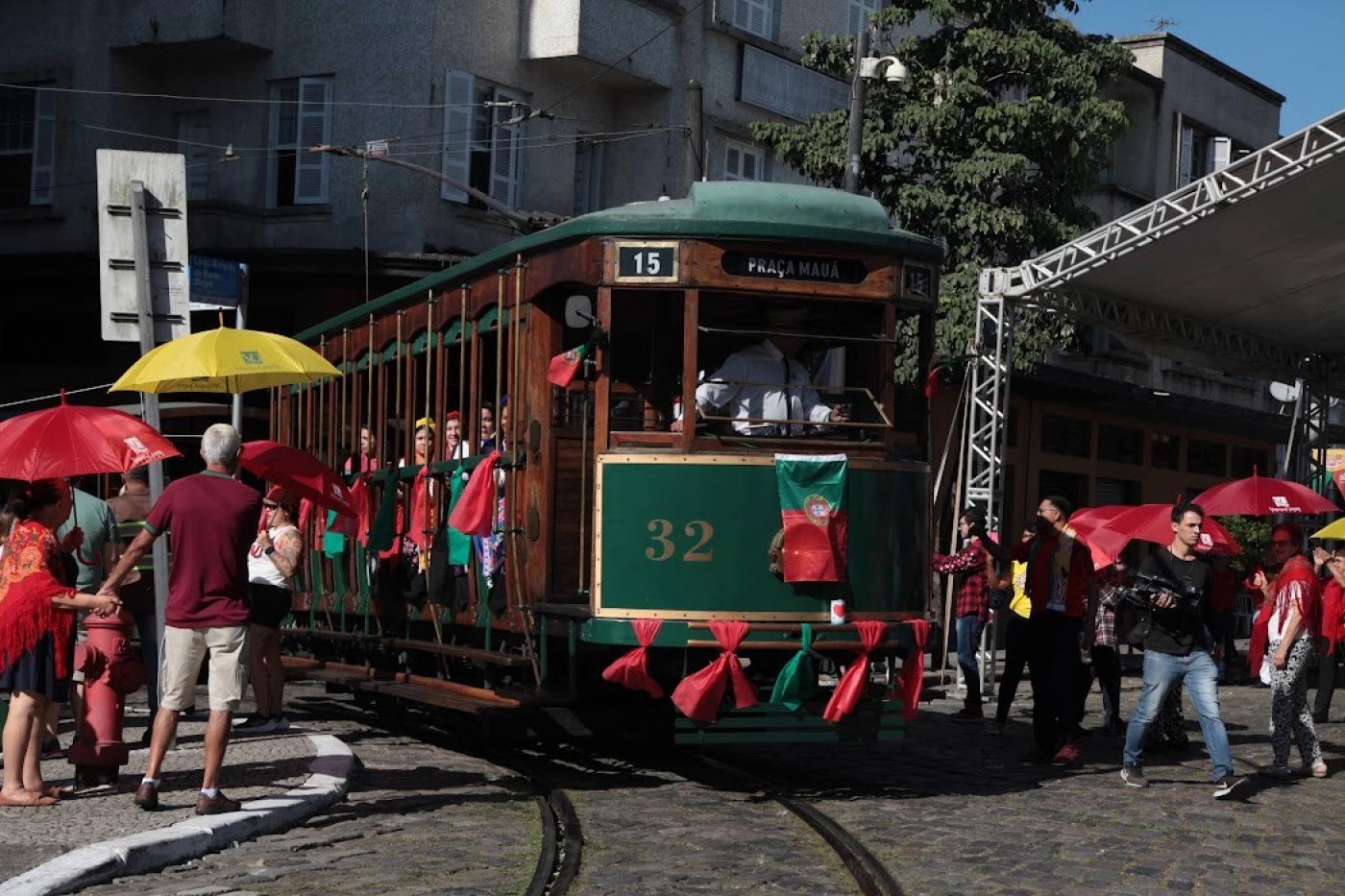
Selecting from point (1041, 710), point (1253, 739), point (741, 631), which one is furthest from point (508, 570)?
point (1253, 739)

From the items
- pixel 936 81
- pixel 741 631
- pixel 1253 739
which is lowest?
pixel 1253 739

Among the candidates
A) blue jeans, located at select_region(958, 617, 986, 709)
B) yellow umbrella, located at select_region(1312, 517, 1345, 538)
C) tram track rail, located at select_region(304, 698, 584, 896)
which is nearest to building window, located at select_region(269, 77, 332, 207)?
tram track rail, located at select_region(304, 698, 584, 896)

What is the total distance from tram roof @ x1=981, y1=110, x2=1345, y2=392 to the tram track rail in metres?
7.39

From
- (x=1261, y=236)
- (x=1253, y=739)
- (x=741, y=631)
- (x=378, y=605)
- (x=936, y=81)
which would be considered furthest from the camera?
(x=936, y=81)

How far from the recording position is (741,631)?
34.6 ft

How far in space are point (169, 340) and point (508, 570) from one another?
232cm

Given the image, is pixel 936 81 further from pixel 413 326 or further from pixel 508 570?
pixel 508 570

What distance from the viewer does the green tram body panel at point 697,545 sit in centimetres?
1063

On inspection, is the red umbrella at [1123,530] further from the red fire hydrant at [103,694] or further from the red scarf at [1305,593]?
the red fire hydrant at [103,694]

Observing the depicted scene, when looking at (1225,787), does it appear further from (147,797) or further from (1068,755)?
(147,797)

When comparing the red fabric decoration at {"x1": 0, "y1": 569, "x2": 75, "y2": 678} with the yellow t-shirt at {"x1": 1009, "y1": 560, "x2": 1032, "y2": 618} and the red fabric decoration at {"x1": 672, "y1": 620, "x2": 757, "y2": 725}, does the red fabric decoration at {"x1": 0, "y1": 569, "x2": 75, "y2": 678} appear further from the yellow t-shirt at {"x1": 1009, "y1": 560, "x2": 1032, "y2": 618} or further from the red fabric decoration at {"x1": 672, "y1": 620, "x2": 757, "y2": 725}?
the yellow t-shirt at {"x1": 1009, "y1": 560, "x2": 1032, "y2": 618}

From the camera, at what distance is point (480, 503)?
12047mm

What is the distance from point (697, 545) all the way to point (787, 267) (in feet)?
5.15

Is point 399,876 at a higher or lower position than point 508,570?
lower
